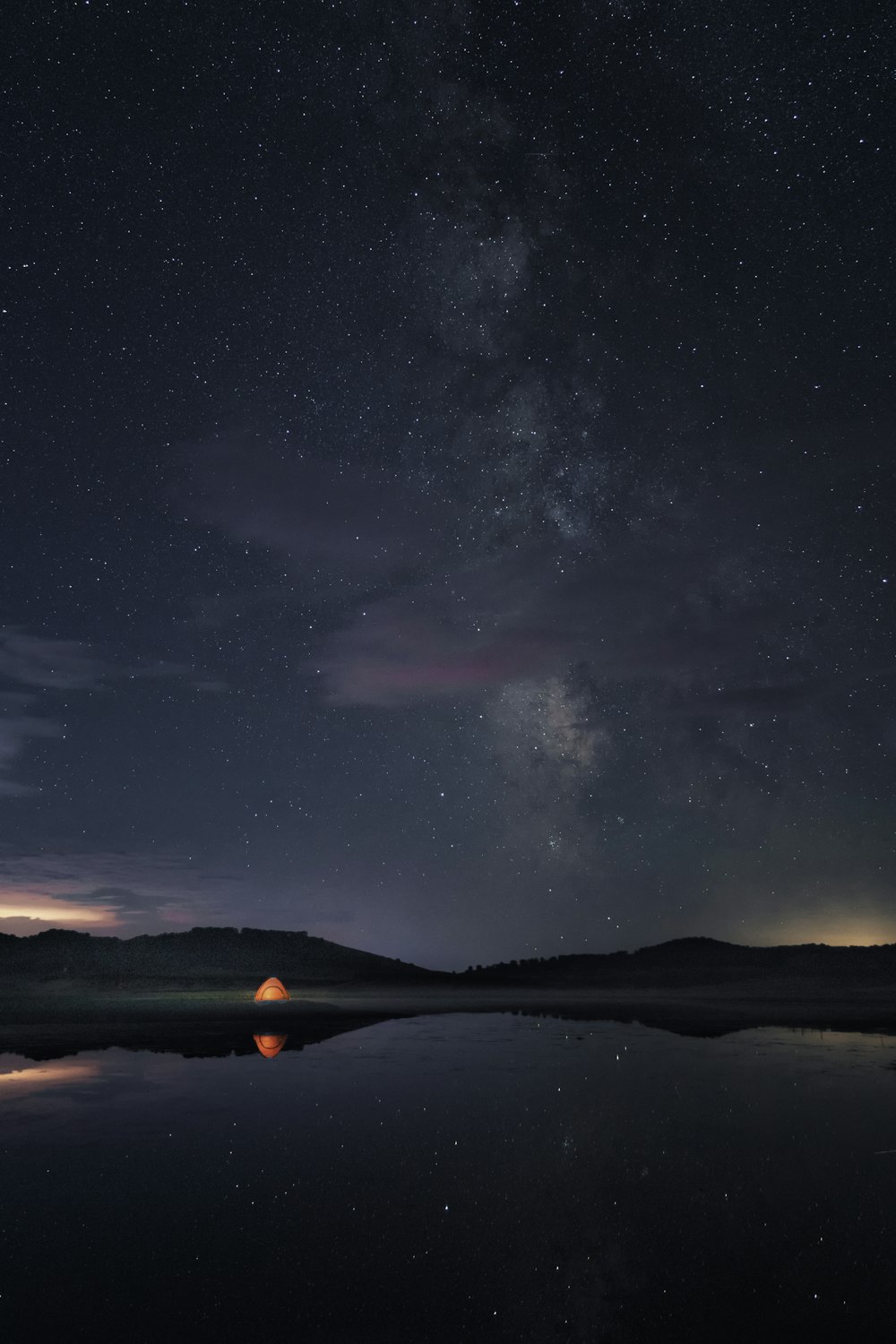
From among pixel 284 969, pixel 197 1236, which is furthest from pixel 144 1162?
pixel 284 969

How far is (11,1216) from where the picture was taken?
784 centimetres

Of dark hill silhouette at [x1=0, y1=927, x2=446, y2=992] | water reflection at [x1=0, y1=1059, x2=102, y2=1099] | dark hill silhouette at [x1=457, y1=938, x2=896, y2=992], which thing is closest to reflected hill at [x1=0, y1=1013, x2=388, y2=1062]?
water reflection at [x1=0, y1=1059, x2=102, y2=1099]

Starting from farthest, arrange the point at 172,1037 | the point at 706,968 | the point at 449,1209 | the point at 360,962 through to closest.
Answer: the point at 360,962
the point at 706,968
the point at 172,1037
the point at 449,1209

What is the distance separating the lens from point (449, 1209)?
8.22 metres

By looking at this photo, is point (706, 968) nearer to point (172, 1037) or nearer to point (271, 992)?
point (271, 992)

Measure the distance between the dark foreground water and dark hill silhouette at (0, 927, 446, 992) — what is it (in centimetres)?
10291

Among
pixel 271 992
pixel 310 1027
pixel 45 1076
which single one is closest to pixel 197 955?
pixel 271 992

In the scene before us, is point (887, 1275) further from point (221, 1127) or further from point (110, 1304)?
point (221, 1127)

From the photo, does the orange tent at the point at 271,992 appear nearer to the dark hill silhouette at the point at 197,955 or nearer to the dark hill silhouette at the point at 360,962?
the dark hill silhouette at the point at 360,962

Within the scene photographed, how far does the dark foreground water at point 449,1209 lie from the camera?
588cm

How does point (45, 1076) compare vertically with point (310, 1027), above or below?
below

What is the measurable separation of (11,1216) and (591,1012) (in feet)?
107

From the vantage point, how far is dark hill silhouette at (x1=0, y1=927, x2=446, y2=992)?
4759 inches

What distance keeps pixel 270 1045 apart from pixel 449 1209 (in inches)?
636
